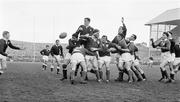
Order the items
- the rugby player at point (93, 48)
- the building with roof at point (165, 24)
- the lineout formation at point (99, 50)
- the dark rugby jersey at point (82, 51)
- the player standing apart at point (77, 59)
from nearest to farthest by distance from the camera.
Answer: the player standing apart at point (77, 59) < the dark rugby jersey at point (82, 51) < the lineout formation at point (99, 50) < the rugby player at point (93, 48) < the building with roof at point (165, 24)

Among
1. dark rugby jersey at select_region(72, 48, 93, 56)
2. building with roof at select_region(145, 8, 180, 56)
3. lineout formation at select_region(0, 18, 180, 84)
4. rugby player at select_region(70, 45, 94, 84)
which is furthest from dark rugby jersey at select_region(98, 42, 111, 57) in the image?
building with roof at select_region(145, 8, 180, 56)

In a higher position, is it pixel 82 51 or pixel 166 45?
pixel 166 45

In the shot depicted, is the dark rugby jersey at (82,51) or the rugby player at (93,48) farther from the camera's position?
the rugby player at (93,48)

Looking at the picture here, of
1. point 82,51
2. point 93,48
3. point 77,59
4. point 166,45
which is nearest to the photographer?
point 77,59

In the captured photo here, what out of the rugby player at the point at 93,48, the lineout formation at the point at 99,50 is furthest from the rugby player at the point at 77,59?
the rugby player at the point at 93,48

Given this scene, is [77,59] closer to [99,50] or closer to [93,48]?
[93,48]

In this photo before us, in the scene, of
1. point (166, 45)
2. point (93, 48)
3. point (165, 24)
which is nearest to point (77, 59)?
point (93, 48)

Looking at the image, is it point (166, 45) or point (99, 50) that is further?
point (166, 45)

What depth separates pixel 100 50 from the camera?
12297mm

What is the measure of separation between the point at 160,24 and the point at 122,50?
4146 centimetres

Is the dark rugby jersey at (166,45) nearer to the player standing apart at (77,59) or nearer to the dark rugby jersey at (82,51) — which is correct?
the dark rugby jersey at (82,51)

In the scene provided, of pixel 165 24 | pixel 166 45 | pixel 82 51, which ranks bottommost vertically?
pixel 82 51

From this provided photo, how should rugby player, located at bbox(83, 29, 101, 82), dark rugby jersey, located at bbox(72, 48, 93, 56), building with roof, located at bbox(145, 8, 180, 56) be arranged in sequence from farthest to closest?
building with roof, located at bbox(145, 8, 180, 56)
rugby player, located at bbox(83, 29, 101, 82)
dark rugby jersey, located at bbox(72, 48, 93, 56)

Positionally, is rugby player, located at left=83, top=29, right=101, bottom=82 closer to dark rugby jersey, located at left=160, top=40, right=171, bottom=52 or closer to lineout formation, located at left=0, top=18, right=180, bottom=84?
lineout formation, located at left=0, top=18, right=180, bottom=84
